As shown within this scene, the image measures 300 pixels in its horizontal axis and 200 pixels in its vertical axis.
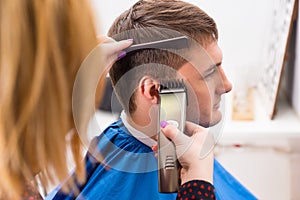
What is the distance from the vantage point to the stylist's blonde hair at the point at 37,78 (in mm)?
645

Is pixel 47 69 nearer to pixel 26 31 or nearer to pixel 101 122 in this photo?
pixel 26 31

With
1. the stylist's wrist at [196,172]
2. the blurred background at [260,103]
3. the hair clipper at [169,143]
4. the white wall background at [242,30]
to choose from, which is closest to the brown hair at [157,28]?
the hair clipper at [169,143]

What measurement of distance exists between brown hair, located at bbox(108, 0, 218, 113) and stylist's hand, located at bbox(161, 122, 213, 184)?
0.15 meters

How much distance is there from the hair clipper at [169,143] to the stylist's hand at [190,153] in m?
0.01

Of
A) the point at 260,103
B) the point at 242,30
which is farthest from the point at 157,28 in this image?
the point at 260,103

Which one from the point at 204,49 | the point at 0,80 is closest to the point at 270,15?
the point at 204,49

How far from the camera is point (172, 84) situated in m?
0.90

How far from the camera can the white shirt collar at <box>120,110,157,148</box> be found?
1.02 meters

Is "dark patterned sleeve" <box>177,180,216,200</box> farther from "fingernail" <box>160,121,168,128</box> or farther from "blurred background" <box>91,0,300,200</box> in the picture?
"blurred background" <box>91,0,300,200</box>

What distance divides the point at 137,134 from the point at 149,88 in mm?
141

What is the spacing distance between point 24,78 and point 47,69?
0.11 feet

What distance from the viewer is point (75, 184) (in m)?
1.03

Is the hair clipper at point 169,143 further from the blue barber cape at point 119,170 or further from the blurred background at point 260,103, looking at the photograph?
the blurred background at point 260,103

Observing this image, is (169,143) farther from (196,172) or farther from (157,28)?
(157,28)
